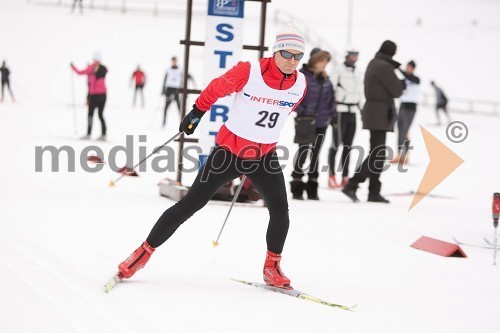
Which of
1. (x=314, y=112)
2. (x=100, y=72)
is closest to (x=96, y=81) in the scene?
(x=100, y=72)

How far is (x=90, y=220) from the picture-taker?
26.3 ft

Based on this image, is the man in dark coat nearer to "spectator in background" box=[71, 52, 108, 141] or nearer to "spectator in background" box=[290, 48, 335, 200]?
"spectator in background" box=[290, 48, 335, 200]

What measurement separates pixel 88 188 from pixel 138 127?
1127 cm

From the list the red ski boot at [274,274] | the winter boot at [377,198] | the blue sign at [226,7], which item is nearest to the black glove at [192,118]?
the red ski boot at [274,274]

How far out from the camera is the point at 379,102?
34.1 ft

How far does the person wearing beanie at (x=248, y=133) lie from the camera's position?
5.46m

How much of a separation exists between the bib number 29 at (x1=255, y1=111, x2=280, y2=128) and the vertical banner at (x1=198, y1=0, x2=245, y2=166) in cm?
406

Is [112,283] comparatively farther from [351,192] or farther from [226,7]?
[351,192]

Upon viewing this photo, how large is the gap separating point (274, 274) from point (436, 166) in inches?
418

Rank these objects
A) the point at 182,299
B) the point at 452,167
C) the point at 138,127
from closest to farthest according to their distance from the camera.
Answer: the point at 182,299
the point at 452,167
the point at 138,127

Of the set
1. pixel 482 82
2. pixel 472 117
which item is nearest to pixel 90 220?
pixel 472 117

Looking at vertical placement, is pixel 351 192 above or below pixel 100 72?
below

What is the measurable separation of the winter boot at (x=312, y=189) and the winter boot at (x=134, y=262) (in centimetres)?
522

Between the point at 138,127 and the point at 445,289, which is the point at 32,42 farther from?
the point at 445,289
